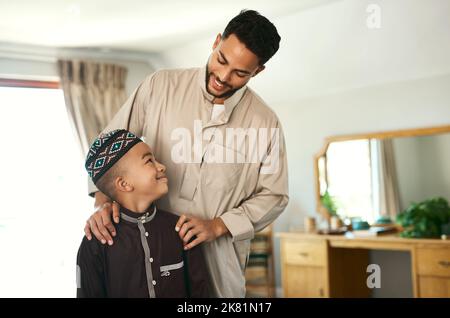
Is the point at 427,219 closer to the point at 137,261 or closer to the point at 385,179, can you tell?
the point at 385,179

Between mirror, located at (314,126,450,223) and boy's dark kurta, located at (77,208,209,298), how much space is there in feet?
7.54

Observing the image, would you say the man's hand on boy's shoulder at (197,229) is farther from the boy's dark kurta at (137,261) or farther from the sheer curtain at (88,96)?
the sheer curtain at (88,96)

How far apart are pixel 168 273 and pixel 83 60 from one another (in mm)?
1335

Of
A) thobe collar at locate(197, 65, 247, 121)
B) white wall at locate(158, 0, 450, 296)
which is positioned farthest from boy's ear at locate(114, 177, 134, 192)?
white wall at locate(158, 0, 450, 296)

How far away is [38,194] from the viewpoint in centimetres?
245

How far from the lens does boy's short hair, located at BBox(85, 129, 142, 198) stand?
1299 mm

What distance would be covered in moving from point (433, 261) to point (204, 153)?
204 cm

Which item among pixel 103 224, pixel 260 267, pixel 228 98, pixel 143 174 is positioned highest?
pixel 228 98

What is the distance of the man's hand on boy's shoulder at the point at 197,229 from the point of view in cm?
136

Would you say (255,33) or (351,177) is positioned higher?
(255,33)

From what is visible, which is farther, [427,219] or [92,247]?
[427,219]

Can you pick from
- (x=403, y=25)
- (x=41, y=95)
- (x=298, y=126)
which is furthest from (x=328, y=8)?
(x=41, y=95)

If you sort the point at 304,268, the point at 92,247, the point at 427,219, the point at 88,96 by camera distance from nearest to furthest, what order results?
the point at 92,247
the point at 88,96
the point at 427,219
the point at 304,268

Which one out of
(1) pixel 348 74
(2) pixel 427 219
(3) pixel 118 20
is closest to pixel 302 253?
(2) pixel 427 219
